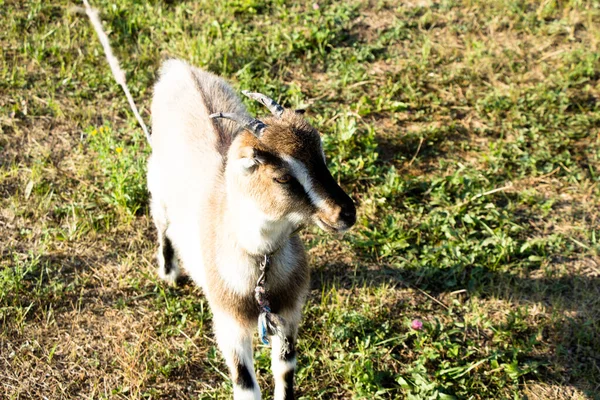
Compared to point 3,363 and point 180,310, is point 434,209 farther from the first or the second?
point 3,363

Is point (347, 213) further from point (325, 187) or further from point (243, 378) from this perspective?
point (243, 378)

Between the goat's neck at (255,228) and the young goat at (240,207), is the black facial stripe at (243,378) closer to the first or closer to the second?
the young goat at (240,207)

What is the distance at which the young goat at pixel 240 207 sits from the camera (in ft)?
10.4

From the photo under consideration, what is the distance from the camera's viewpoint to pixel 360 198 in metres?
5.19

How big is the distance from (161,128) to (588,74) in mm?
3658

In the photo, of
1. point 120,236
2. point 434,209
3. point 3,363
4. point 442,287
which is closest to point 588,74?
point 434,209

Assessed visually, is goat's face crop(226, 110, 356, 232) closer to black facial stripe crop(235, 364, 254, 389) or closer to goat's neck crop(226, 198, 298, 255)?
goat's neck crop(226, 198, 298, 255)

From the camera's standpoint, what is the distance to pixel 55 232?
496 centimetres

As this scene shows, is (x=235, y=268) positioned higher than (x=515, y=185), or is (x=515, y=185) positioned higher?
(x=235, y=268)

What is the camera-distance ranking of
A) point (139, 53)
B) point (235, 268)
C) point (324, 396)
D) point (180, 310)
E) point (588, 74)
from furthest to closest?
1. point (139, 53)
2. point (588, 74)
3. point (180, 310)
4. point (324, 396)
5. point (235, 268)

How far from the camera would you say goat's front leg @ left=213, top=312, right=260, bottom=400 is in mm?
3625

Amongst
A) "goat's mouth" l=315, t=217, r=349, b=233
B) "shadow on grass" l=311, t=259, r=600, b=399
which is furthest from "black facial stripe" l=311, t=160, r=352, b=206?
"shadow on grass" l=311, t=259, r=600, b=399

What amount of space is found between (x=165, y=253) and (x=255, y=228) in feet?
5.26

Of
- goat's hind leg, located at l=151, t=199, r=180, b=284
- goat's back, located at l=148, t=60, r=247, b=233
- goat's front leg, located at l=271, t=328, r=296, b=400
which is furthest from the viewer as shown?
goat's hind leg, located at l=151, t=199, r=180, b=284
